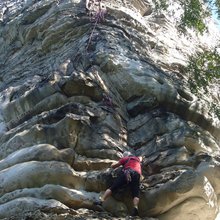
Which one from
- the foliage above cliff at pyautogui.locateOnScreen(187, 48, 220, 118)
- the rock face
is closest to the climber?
the rock face

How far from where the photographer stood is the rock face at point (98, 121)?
34.7 feet

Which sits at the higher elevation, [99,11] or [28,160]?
[99,11]

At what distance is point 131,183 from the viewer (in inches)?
419

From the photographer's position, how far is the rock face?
1059 cm

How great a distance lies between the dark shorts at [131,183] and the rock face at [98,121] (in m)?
0.27

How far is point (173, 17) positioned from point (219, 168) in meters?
13.9

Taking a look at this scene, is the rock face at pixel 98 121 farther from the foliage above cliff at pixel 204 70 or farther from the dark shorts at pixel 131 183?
the foliage above cliff at pixel 204 70

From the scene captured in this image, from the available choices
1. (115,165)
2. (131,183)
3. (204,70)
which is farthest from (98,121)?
(204,70)

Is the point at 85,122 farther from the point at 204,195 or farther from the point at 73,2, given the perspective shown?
the point at 73,2

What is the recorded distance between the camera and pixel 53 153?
11.3 metres

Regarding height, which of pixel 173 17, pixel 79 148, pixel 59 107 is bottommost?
pixel 79 148

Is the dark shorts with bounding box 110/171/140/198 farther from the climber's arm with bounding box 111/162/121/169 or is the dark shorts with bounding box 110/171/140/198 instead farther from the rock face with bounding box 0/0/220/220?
the climber's arm with bounding box 111/162/121/169

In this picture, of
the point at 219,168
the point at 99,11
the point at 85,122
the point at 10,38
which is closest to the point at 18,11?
the point at 10,38

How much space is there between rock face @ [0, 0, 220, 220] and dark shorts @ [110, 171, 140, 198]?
274 millimetres
